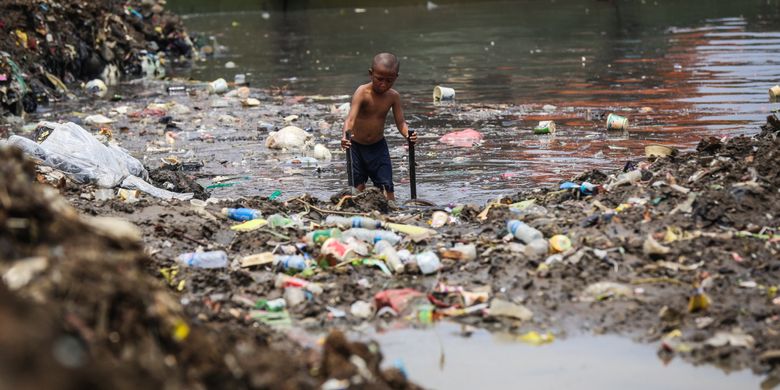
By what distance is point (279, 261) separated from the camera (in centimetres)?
557

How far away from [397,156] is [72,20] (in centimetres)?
952

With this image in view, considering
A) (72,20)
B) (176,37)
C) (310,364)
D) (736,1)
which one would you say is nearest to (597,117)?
(310,364)

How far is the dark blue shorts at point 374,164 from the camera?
26.2 feet

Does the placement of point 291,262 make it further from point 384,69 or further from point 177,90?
point 177,90

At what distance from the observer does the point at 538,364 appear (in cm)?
440

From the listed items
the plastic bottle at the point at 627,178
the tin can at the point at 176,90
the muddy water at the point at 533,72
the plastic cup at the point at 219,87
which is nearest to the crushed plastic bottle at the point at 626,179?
the plastic bottle at the point at 627,178

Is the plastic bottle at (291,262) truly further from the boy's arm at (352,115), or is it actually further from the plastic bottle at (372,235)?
the boy's arm at (352,115)

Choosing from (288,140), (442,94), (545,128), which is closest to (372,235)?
(288,140)

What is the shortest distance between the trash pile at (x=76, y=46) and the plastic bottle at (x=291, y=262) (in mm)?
8264

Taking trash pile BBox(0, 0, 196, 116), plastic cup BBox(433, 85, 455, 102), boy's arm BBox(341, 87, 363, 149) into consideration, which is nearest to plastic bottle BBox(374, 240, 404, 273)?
boy's arm BBox(341, 87, 363, 149)

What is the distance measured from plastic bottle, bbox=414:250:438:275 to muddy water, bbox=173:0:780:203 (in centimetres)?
260

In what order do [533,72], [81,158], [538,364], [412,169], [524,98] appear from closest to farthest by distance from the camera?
[538,364]
[412,169]
[81,158]
[524,98]
[533,72]

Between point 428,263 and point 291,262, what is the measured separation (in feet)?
2.49

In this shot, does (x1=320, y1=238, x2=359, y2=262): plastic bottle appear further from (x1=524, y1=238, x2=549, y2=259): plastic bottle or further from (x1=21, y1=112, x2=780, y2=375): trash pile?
(x1=524, y1=238, x2=549, y2=259): plastic bottle
